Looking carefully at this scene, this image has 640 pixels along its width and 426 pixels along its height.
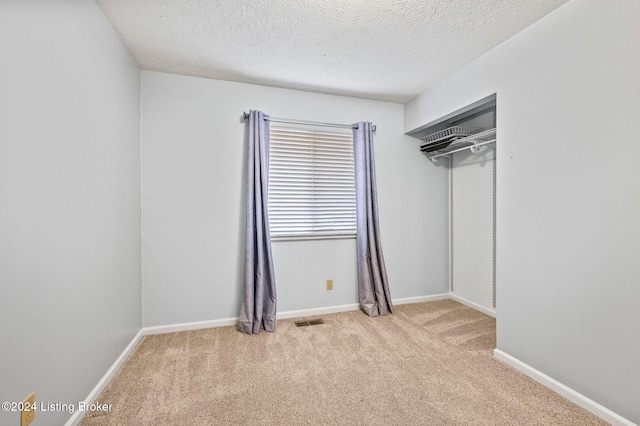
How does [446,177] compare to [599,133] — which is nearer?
[599,133]

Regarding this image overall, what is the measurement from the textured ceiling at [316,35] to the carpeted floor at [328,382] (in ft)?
7.69

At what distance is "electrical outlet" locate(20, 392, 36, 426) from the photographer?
1.08 meters

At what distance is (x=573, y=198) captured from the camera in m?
1.61

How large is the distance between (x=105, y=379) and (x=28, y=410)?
2.27 feet

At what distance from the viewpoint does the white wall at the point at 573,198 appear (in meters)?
1.39

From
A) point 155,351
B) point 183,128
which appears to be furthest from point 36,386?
point 183,128

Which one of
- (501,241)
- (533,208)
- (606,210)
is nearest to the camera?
(606,210)

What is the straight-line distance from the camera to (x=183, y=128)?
8.31 ft

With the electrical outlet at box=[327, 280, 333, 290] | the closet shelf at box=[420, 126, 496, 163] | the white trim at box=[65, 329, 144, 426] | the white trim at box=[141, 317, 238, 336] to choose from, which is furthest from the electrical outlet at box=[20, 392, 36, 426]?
the closet shelf at box=[420, 126, 496, 163]

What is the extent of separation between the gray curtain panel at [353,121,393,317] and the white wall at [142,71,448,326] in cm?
17

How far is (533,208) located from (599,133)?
1.75 ft

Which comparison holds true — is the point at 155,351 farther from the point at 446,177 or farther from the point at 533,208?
the point at 446,177

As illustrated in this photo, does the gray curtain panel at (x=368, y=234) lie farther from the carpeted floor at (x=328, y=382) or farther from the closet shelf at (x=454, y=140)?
the closet shelf at (x=454, y=140)

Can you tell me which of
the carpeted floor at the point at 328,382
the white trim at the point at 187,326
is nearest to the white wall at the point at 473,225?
the carpeted floor at the point at 328,382
